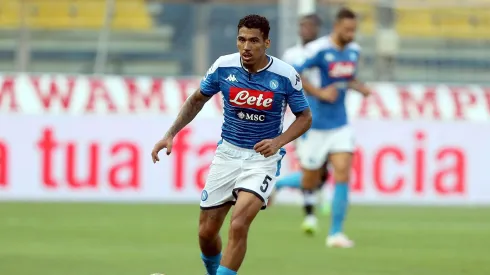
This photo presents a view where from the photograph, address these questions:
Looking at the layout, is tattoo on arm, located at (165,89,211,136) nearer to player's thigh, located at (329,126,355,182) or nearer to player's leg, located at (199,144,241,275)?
player's leg, located at (199,144,241,275)

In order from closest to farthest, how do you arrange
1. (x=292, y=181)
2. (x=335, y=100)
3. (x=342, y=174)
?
(x=342, y=174)
(x=335, y=100)
(x=292, y=181)

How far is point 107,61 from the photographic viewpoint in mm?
20750

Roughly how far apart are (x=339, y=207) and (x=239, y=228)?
515 cm

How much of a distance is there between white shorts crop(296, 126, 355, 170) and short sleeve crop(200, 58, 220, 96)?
4.97 metres

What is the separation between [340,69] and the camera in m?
13.9

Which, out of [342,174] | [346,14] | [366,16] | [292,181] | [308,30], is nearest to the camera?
[346,14]

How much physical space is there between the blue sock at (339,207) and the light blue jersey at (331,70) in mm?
735

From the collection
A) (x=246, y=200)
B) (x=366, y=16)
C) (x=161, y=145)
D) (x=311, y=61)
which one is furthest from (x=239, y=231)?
(x=366, y=16)

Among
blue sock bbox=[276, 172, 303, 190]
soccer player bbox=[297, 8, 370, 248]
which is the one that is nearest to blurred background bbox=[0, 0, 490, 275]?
blue sock bbox=[276, 172, 303, 190]

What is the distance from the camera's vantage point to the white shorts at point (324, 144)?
1381 cm

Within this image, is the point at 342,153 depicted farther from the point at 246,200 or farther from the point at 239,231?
the point at 239,231

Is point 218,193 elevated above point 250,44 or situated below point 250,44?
below

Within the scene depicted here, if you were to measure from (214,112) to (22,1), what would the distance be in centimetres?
373

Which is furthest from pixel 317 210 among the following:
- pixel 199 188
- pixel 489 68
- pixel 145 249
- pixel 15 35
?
pixel 145 249
